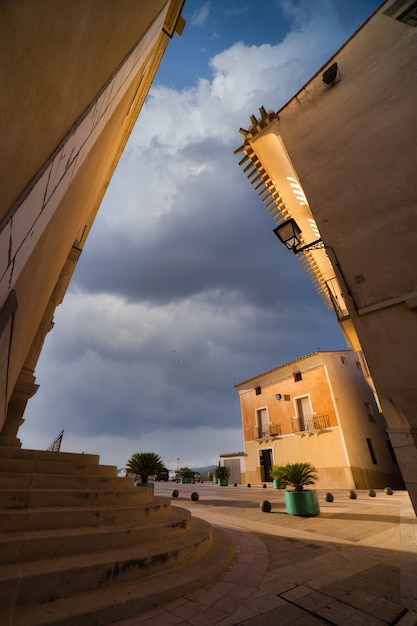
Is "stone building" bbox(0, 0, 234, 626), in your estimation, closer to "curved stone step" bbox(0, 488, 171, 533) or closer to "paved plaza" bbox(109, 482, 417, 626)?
"curved stone step" bbox(0, 488, 171, 533)

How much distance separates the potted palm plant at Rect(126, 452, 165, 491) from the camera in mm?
11398

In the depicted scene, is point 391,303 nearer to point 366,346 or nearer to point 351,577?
point 366,346

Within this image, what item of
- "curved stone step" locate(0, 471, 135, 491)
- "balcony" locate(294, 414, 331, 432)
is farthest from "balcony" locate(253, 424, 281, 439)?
"curved stone step" locate(0, 471, 135, 491)

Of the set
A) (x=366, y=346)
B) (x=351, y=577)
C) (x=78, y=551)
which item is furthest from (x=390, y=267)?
(x=78, y=551)

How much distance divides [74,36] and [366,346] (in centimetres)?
458

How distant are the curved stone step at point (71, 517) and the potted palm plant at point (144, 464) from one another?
8.64 metres

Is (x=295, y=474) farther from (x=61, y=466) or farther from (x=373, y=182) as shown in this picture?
(x=373, y=182)

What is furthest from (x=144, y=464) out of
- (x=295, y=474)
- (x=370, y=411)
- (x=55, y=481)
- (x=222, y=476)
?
(x=370, y=411)

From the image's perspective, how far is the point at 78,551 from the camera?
266 cm

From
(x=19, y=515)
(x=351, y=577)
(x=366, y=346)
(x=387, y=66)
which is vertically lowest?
(x=351, y=577)

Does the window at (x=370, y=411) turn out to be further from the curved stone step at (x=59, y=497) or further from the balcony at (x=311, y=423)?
the curved stone step at (x=59, y=497)

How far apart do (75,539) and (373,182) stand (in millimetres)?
6776

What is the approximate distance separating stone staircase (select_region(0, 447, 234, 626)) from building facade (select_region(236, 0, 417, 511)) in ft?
9.47

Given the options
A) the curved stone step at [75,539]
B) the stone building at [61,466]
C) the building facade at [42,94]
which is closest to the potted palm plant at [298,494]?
the stone building at [61,466]
